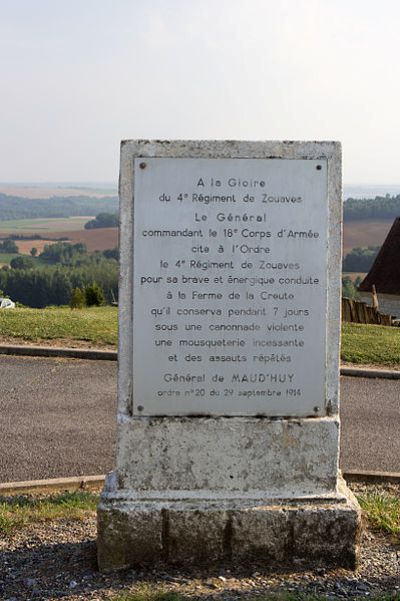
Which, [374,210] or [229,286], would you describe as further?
[374,210]

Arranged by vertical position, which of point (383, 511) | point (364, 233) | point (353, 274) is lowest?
point (383, 511)

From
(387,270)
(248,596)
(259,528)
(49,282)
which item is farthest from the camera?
(49,282)

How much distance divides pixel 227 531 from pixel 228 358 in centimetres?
87

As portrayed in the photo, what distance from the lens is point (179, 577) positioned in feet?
13.5

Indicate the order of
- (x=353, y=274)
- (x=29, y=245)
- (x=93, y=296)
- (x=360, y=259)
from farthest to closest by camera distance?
(x=29, y=245) → (x=360, y=259) → (x=353, y=274) → (x=93, y=296)

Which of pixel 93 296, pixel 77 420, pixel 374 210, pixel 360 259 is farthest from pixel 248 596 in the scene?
pixel 374 210

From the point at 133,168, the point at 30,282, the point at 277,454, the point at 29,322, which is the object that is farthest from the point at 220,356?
the point at 30,282

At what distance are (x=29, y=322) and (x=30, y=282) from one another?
59.7 metres

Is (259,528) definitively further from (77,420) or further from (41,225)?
(41,225)

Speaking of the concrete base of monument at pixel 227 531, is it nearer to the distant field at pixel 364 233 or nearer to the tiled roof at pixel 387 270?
the tiled roof at pixel 387 270

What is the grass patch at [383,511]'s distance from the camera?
481 cm

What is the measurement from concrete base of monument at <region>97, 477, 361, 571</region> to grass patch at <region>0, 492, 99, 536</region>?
0.88 meters

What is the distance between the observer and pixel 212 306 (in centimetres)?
427

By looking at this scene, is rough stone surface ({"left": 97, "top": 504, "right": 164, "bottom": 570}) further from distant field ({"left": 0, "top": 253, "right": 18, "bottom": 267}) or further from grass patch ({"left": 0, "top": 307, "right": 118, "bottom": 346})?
distant field ({"left": 0, "top": 253, "right": 18, "bottom": 267})
